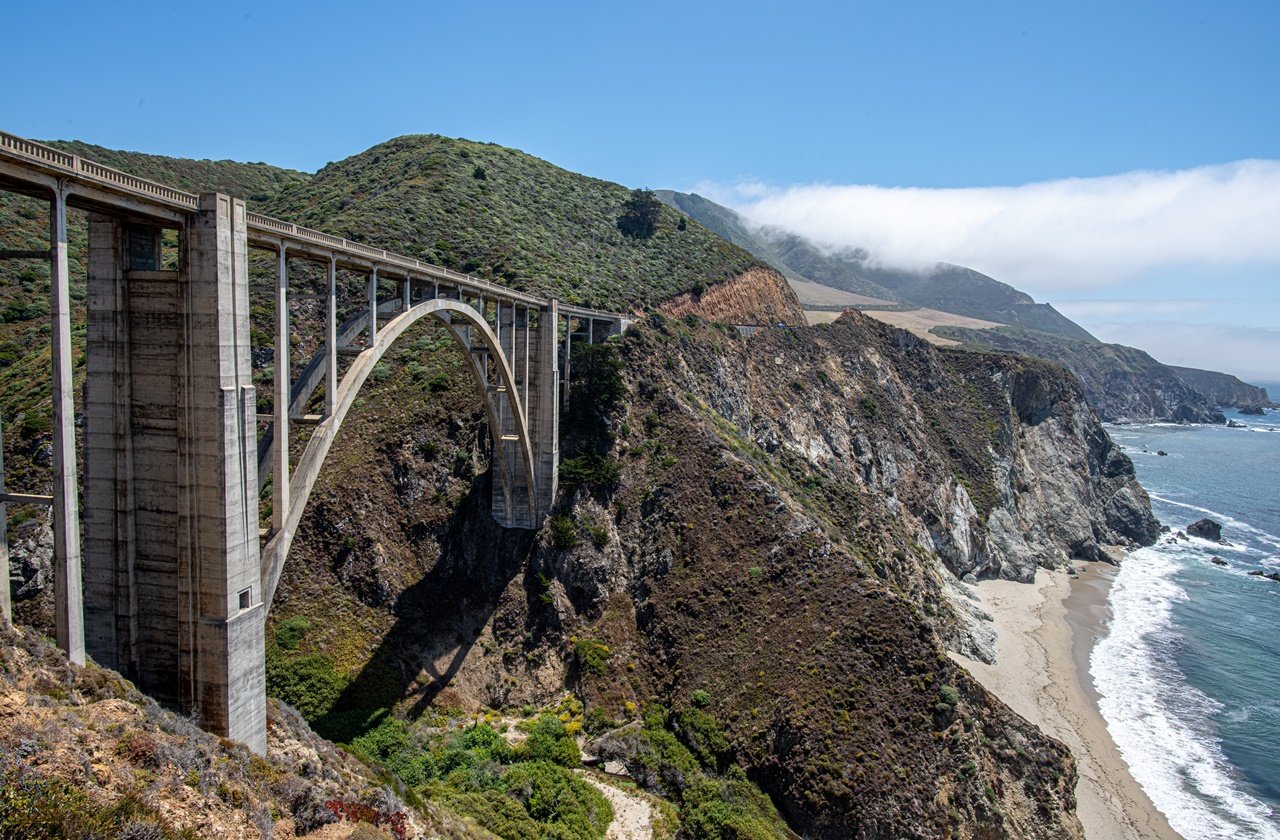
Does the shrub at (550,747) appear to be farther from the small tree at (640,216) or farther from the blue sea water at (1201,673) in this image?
the small tree at (640,216)

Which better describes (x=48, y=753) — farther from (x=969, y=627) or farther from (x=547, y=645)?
(x=969, y=627)

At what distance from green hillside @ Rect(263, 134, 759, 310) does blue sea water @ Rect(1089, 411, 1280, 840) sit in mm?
39443

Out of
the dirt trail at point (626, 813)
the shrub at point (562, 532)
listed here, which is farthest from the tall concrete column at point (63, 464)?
the shrub at point (562, 532)

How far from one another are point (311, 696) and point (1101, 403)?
174812mm

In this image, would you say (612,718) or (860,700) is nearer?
(860,700)

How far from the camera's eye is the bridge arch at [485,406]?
16.1 m

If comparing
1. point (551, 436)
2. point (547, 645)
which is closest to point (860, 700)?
point (547, 645)

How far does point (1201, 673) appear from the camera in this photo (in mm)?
39031

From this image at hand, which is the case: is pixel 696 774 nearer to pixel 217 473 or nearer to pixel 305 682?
pixel 305 682

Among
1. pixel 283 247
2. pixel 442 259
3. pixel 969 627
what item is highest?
pixel 442 259

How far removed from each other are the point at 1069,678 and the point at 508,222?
50075mm

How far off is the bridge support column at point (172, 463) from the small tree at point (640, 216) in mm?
57309

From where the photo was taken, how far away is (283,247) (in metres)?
16.3

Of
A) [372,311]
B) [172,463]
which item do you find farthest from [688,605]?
[172,463]
